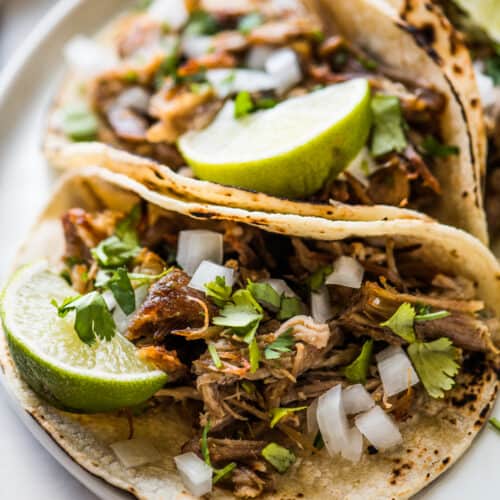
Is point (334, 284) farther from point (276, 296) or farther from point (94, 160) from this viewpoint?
point (94, 160)

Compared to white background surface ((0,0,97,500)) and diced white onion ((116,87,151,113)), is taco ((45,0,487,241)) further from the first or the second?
white background surface ((0,0,97,500))

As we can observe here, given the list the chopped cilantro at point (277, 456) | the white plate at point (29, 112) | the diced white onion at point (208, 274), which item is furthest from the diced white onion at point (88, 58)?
the chopped cilantro at point (277, 456)

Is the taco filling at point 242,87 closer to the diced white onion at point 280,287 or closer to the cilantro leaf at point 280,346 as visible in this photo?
the diced white onion at point 280,287

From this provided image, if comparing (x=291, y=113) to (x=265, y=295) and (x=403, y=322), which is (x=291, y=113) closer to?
(x=265, y=295)

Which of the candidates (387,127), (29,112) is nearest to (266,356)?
(387,127)

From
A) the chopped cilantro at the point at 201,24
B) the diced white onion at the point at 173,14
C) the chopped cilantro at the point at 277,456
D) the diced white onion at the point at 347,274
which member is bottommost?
the chopped cilantro at the point at 277,456

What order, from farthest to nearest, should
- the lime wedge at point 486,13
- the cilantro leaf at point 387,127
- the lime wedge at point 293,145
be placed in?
1. the lime wedge at point 486,13
2. the cilantro leaf at point 387,127
3. the lime wedge at point 293,145

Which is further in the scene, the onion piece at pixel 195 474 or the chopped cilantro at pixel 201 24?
the chopped cilantro at pixel 201 24
